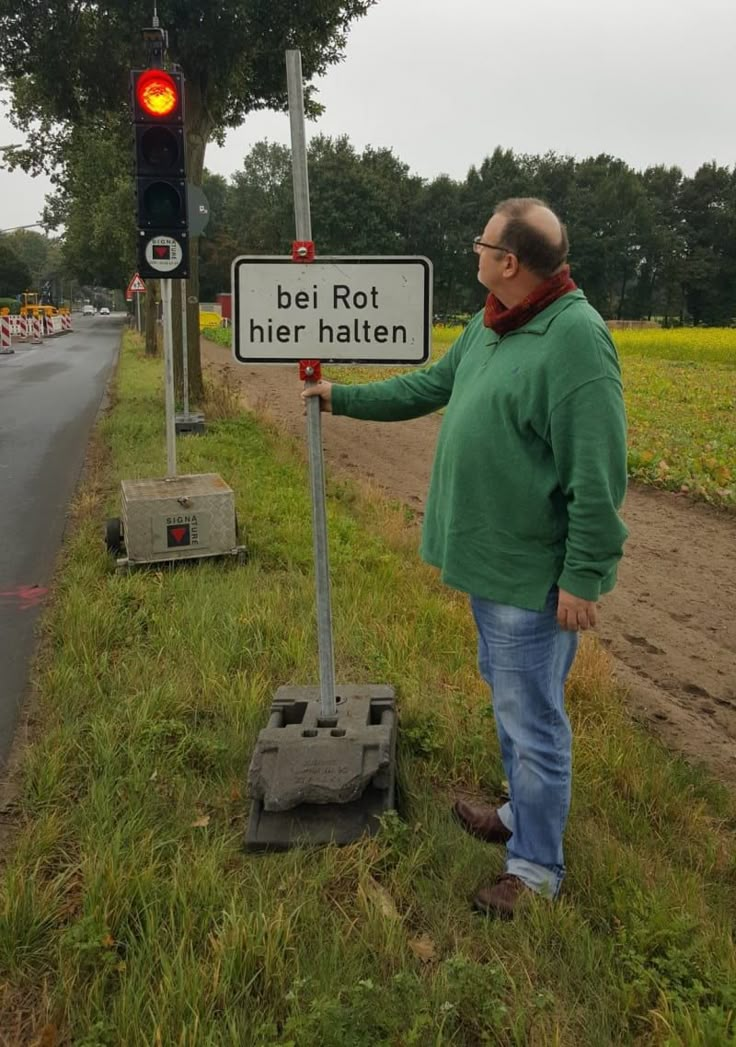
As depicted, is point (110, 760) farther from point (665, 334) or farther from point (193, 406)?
point (665, 334)

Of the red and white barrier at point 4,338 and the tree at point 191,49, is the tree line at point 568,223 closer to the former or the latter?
the red and white barrier at point 4,338

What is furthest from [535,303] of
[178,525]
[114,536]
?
[114,536]

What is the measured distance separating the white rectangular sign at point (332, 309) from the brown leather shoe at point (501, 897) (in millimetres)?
1660

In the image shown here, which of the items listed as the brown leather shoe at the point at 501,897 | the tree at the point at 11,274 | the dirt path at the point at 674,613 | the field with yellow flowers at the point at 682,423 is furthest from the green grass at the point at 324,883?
the tree at the point at 11,274

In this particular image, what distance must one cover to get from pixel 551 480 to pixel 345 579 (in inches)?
126

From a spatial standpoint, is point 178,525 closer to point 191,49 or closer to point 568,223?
point 191,49

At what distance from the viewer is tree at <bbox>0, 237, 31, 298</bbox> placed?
84062mm

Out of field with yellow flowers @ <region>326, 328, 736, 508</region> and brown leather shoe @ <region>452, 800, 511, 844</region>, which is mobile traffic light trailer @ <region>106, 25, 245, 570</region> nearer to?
brown leather shoe @ <region>452, 800, 511, 844</region>

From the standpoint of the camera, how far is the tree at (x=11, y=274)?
84.1 m

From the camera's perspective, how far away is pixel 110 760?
329cm

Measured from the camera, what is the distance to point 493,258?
7.92 ft

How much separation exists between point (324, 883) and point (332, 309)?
71.0 inches

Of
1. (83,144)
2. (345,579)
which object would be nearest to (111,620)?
(345,579)

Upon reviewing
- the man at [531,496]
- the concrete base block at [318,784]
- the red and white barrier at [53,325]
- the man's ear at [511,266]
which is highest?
the red and white barrier at [53,325]
